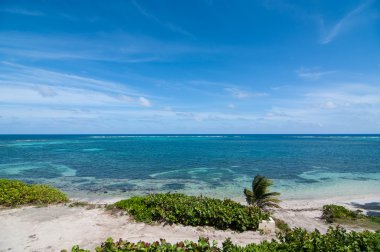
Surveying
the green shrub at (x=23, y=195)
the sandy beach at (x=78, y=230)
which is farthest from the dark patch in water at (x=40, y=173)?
the sandy beach at (x=78, y=230)

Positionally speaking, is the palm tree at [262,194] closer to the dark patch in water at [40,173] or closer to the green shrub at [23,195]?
the green shrub at [23,195]

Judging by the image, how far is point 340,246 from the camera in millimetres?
7836

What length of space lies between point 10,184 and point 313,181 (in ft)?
114

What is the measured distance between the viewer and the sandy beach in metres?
10.6

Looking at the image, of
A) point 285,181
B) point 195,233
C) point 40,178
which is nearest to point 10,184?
point 195,233

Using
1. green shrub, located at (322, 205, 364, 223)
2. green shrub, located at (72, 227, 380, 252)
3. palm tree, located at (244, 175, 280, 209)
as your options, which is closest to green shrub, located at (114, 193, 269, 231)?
green shrub, located at (72, 227, 380, 252)

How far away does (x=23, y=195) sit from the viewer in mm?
16391

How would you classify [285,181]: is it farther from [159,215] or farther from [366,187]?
[159,215]

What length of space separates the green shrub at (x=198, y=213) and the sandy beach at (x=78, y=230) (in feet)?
1.20

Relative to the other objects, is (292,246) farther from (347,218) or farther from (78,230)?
(347,218)

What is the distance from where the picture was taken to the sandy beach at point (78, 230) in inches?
419

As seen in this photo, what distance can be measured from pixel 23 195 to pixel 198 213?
1241 cm

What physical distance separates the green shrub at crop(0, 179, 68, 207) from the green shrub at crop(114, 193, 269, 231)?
6573 mm

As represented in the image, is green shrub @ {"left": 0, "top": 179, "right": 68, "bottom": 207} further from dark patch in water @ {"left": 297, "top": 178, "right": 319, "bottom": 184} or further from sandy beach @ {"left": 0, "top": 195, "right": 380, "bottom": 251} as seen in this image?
dark patch in water @ {"left": 297, "top": 178, "right": 319, "bottom": 184}
